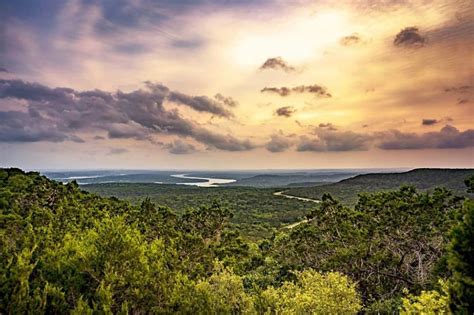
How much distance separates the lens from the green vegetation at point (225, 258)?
18.2 m

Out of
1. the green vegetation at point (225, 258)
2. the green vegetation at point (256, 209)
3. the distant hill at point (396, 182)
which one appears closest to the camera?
the green vegetation at point (225, 258)

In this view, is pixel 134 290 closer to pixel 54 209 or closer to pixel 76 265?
pixel 76 265

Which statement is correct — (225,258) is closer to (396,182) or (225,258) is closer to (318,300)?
(318,300)

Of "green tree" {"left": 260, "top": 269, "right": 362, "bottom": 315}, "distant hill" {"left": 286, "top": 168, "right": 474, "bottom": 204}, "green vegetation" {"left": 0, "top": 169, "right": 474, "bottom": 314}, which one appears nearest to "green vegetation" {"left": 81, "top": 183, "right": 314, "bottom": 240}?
"distant hill" {"left": 286, "top": 168, "right": 474, "bottom": 204}

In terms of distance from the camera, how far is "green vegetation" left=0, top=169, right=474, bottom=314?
59.9ft

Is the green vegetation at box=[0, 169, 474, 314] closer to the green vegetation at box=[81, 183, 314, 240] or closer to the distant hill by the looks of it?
the green vegetation at box=[81, 183, 314, 240]

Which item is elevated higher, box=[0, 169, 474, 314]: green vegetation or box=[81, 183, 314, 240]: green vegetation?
box=[0, 169, 474, 314]: green vegetation

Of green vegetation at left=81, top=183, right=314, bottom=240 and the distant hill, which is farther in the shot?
the distant hill

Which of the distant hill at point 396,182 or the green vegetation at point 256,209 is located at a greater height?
the distant hill at point 396,182

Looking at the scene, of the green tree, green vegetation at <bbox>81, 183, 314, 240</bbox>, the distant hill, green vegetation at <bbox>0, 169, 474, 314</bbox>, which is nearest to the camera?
green vegetation at <bbox>0, 169, 474, 314</bbox>

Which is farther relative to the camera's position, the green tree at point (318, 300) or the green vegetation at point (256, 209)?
the green vegetation at point (256, 209)

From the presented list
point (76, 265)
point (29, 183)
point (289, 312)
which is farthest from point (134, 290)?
point (29, 183)

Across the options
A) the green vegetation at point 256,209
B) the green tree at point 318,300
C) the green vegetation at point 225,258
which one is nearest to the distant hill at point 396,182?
the green vegetation at point 256,209

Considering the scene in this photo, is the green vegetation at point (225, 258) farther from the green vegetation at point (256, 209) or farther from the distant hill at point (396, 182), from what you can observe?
the distant hill at point (396, 182)
